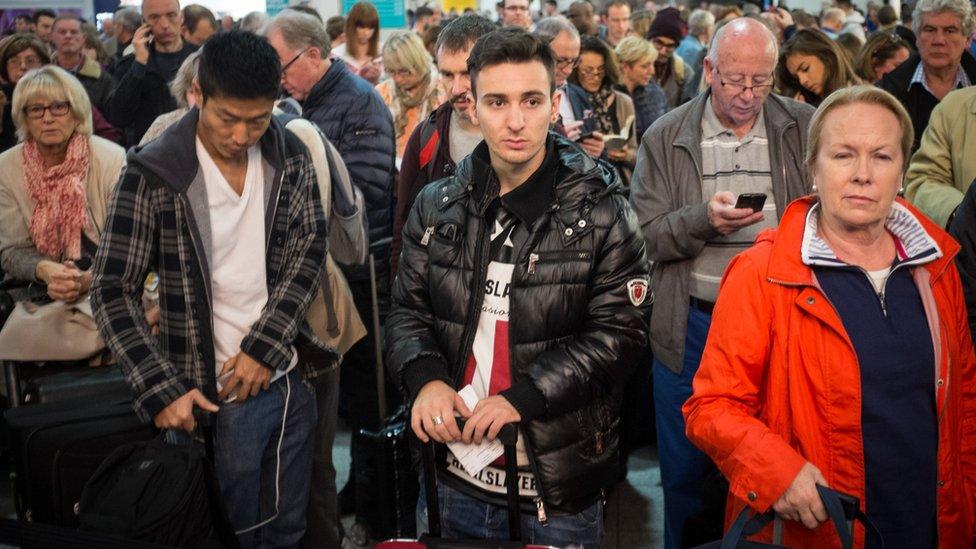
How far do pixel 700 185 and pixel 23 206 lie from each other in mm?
2804

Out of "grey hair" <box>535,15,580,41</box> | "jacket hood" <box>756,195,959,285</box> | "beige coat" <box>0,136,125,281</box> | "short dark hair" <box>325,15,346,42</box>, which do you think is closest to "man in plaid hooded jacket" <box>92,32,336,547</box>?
"jacket hood" <box>756,195,959,285</box>

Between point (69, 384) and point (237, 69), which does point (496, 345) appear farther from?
point (69, 384)

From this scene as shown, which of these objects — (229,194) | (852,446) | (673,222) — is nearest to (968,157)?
(673,222)

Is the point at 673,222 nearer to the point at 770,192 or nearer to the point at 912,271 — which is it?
the point at 770,192

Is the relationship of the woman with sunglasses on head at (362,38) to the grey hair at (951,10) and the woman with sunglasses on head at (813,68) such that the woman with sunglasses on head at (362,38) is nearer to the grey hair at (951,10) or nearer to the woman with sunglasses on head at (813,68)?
the woman with sunglasses on head at (813,68)

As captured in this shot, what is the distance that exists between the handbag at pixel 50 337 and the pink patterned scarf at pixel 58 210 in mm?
351

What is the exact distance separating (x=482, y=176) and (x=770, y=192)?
1282 mm

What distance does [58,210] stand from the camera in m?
4.29

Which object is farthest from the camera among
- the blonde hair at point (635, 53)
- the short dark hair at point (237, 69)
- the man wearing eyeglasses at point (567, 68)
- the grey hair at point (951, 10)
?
the blonde hair at point (635, 53)

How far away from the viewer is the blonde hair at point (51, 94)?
4.41 metres

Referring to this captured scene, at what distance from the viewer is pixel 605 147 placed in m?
5.43

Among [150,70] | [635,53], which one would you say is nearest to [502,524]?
[150,70]

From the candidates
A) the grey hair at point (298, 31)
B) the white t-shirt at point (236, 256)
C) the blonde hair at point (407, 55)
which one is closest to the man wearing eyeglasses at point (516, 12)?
the blonde hair at point (407, 55)

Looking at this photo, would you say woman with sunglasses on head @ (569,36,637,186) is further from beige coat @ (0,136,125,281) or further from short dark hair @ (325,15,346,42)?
short dark hair @ (325,15,346,42)
